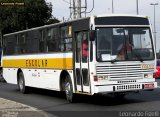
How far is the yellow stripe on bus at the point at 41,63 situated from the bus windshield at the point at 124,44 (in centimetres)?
185

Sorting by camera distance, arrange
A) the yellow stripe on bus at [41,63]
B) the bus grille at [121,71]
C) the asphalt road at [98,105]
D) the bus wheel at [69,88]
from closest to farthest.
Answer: the asphalt road at [98,105] < the bus grille at [121,71] < the bus wheel at [69,88] < the yellow stripe on bus at [41,63]

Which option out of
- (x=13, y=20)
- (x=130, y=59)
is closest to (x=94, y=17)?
(x=130, y=59)

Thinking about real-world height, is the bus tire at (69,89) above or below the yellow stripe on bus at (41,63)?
below

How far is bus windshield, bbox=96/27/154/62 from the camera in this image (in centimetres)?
1587

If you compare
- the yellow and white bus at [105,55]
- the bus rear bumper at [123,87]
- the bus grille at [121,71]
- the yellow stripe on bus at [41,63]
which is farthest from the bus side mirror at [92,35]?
the yellow stripe on bus at [41,63]

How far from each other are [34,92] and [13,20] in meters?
29.5

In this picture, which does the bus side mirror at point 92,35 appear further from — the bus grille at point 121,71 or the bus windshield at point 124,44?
the bus grille at point 121,71

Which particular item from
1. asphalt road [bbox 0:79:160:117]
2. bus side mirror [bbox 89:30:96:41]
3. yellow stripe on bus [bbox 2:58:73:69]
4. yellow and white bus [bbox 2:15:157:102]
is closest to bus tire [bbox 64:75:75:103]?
yellow and white bus [bbox 2:15:157:102]

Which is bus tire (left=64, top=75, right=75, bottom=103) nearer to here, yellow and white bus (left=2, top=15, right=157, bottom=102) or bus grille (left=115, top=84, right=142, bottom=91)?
yellow and white bus (left=2, top=15, right=157, bottom=102)

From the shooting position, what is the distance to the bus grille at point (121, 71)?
1577 cm

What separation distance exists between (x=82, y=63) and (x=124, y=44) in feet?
5.07

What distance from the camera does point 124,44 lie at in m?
16.2

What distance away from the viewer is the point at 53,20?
59.1 metres

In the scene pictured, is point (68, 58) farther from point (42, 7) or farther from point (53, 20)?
point (53, 20)
